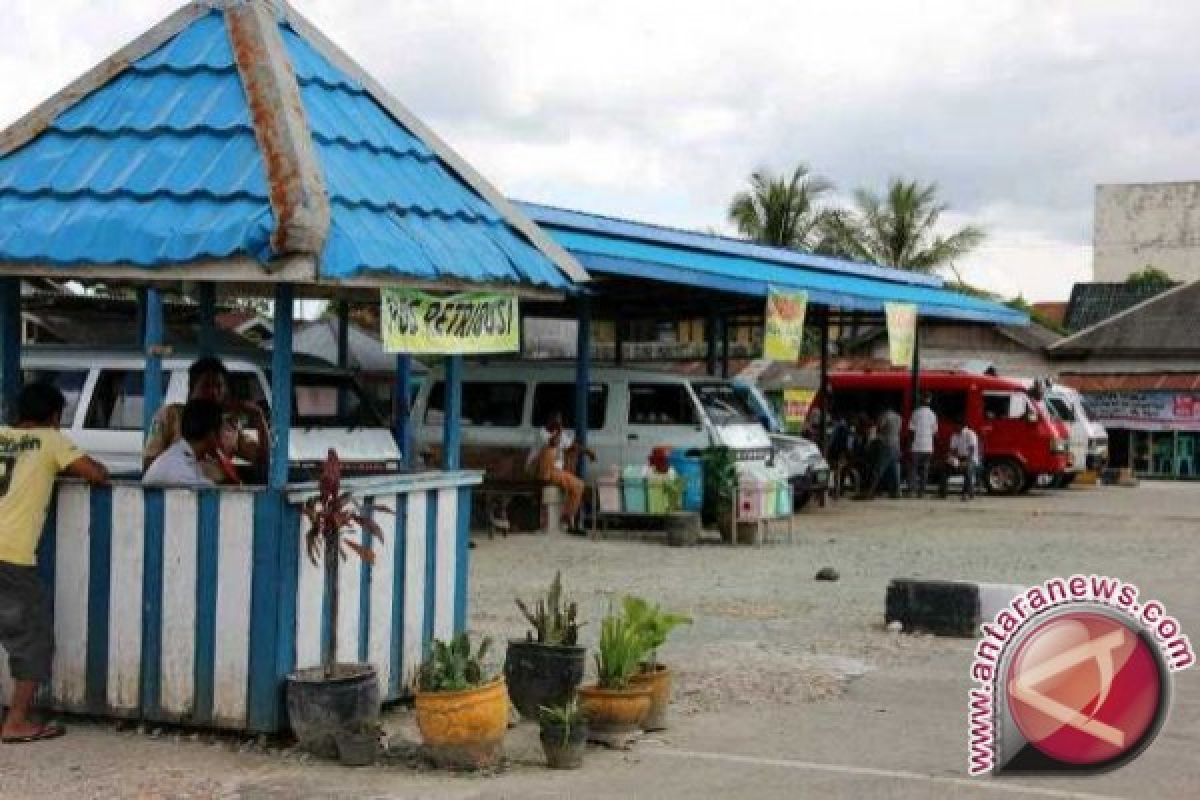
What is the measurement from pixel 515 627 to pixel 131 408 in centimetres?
523

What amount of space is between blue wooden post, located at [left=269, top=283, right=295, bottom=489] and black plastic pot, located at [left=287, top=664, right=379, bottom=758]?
960 millimetres

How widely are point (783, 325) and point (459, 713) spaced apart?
1368 cm

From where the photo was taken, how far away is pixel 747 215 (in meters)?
46.2

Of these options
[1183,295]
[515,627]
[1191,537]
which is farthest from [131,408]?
[1183,295]

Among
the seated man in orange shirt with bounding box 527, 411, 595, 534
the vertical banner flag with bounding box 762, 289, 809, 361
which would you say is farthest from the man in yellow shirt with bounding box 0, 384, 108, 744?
the vertical banner flag with bounding box 762, 289, 809, 361

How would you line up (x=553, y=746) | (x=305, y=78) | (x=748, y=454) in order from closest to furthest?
(x=553, y=746) → (x=305, y=78) → (x=748, y=454)

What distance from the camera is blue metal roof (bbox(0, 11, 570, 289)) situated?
735cm

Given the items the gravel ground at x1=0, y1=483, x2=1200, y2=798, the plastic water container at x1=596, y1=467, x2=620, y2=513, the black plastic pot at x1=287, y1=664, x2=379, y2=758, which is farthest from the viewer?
the plastic water container at x1=596, y1=467, x2=620, y2=513

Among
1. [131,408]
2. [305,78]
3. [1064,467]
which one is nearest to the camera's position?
[305,78]

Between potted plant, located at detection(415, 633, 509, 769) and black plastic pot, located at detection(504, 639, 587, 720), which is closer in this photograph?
potted plant, located at detection(415, 633, 509, 769)

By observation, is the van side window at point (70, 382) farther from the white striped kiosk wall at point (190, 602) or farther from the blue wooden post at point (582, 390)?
the white striped kiosk wall at point (190, 602)

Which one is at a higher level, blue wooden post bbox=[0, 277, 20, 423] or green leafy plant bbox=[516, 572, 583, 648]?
blue wooden post bbox=[0, 277, 20, 423]

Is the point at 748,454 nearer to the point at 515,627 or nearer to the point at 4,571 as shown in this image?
the point at 515,627

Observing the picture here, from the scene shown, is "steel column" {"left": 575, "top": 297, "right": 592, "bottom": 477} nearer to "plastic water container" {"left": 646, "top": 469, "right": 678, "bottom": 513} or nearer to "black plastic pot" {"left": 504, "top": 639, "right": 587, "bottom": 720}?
"plastic water container" {"left": 646, "top": 469, "right": 678, "bottom": 513}
